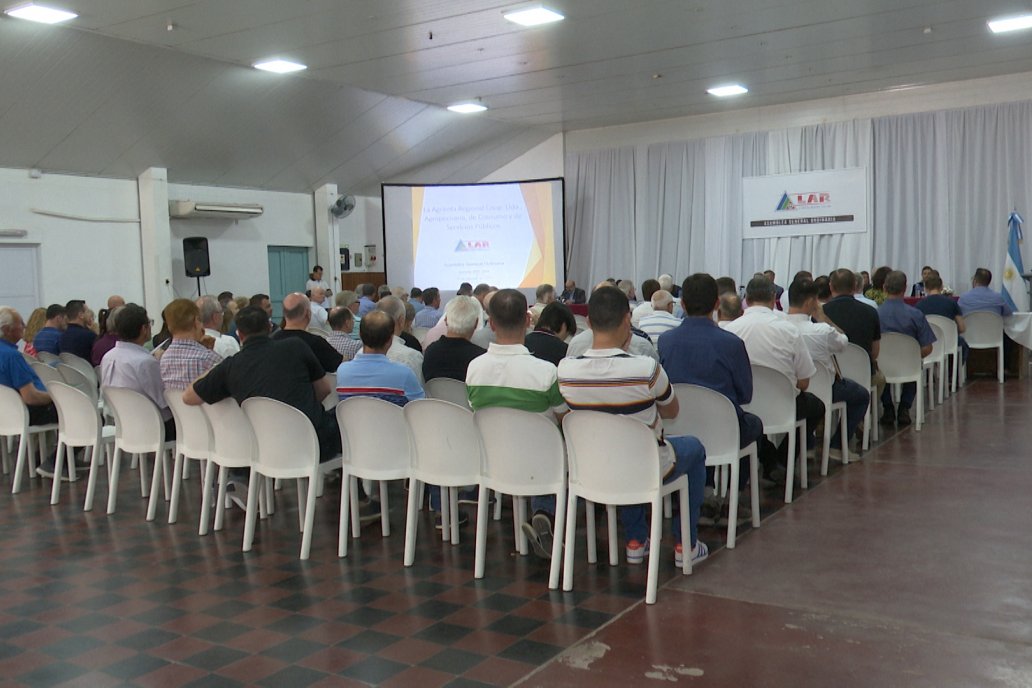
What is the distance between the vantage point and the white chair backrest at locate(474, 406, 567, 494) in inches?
148

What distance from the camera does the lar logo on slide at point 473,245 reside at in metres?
16.1

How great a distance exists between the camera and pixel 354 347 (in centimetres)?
600

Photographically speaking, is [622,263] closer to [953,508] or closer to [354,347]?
[354,347]

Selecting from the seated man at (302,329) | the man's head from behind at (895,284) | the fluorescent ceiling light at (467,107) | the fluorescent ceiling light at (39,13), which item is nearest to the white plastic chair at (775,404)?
the seated man at (302,329)

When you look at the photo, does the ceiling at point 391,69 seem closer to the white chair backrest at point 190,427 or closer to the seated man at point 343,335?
the seated man at point 343,335

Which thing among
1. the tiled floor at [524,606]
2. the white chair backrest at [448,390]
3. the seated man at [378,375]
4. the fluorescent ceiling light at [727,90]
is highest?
the fluorescent ceiling light at [727,90]

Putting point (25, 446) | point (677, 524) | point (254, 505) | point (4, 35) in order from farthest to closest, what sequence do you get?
point (4, 35)
point (25, 446)
point (254, 505)
point (677, 524)

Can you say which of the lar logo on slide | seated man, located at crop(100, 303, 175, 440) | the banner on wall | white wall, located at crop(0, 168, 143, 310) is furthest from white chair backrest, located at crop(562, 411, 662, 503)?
the lar logo on slide

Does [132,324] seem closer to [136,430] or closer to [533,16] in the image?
[136,430]

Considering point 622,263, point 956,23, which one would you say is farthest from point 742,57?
point 622,263

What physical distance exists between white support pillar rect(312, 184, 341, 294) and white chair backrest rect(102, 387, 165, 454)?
11.6m

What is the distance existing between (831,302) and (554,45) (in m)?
5.46

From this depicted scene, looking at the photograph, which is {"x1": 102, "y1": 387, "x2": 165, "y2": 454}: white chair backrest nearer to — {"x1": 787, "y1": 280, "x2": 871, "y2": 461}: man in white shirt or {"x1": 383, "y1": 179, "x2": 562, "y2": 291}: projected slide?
{"x1": 787, "y1": 280, "x2": 871, "y2": 461}: man in white shirt

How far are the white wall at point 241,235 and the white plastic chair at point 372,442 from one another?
1088 cm
